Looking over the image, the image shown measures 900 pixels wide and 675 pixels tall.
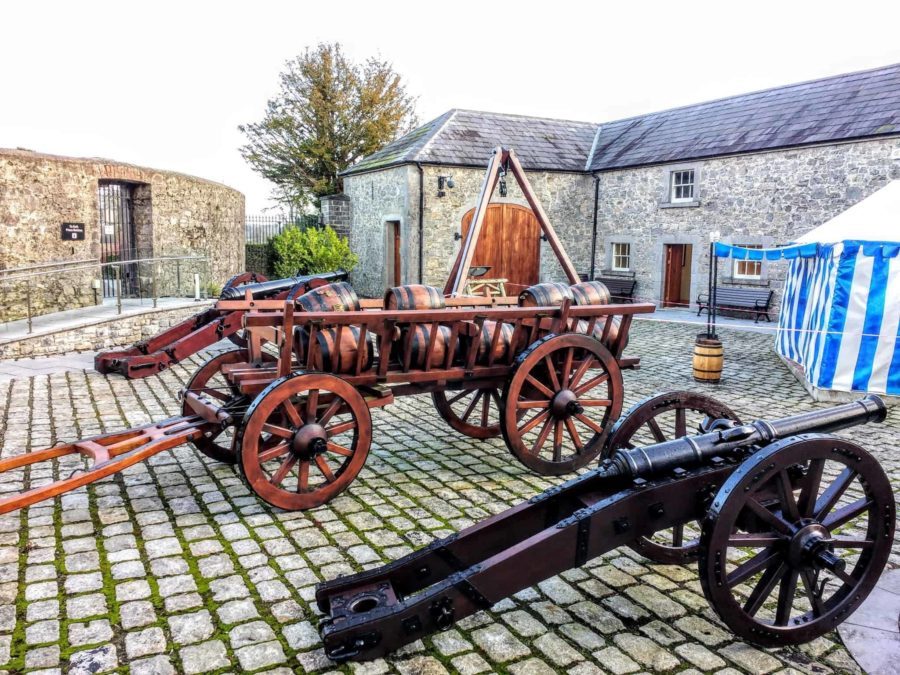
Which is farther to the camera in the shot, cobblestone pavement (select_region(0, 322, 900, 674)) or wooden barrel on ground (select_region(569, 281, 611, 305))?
wooden barrel on ground (select_region(569, 281, 611, 305))

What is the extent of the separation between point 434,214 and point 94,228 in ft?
25.8

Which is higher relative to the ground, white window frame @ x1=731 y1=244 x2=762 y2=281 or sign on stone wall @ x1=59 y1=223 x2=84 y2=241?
sign on stone wall @ x1=59 y1=223 x2=84 y2=241

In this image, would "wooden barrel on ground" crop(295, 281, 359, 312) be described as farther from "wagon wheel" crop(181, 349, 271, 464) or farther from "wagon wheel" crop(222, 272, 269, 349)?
"wagon wheel" crop(222, 272, 269, 349)

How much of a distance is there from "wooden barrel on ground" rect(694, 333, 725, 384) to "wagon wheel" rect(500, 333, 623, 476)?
3.59 m

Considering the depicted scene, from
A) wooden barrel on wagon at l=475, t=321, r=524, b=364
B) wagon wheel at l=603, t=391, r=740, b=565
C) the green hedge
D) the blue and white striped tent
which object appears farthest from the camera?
the green hedge

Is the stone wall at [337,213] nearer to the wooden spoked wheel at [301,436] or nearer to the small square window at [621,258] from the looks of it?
the small square window at [621,258]

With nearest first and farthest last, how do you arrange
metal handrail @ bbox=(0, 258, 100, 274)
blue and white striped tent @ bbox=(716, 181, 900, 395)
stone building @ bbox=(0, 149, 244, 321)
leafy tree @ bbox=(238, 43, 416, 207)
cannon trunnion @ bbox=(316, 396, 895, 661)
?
cannon trunnion @ bbox=(316, 396, 895, 661) → blue and white striped tent @ bbox=(716, 181, 900, 395) → metal handrail @ bbox=(0, 258, 100, 274) → stone building @ bbox=(0, 149, 244, 321) → leafy tree @ bbox=(238, 43, 416, 207)

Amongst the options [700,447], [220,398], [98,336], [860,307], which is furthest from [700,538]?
[98,336]

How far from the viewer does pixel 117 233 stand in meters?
13.1

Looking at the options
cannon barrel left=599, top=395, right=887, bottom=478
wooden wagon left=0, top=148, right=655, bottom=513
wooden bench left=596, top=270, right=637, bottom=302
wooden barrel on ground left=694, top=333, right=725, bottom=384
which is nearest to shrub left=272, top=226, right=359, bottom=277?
wooden bench left=596, top=270, right=637, bottom=302

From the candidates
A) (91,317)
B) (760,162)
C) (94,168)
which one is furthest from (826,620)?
(760,162)

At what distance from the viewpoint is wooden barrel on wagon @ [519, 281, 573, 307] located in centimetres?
520

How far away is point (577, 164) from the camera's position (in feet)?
60.6

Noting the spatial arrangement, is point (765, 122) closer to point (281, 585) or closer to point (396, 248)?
point (396, 248)
